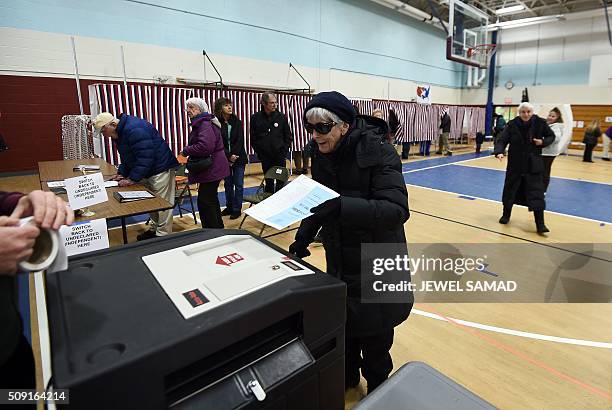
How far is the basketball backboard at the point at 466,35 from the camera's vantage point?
33.7 feet

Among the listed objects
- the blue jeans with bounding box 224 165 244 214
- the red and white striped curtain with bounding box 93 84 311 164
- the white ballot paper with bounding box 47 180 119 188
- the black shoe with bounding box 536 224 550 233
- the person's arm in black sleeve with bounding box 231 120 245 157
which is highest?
the red and white striped curtain with bounding box 93 84 311 164

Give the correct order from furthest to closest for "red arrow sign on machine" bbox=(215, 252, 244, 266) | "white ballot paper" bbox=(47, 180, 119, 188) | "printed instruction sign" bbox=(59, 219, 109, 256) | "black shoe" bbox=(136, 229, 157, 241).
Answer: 1. "black shoe" bbox=(136, 229, 157, 241)
2. "white ballot paper" bbox=(47, 180, 119, 188)
3. "printed instruction sign" bbox=(59, 219, 109, 256)
4. "red arrow sign on machine" bbox=(215, 252, 244, 266)

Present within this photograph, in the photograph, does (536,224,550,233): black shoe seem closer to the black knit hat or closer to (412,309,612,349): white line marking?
(412,309,612,349): white line marking

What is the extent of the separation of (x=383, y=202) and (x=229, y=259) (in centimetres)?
60

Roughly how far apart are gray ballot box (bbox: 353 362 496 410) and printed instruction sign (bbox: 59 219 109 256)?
1.40m

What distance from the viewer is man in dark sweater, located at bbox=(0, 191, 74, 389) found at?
604 millimetres

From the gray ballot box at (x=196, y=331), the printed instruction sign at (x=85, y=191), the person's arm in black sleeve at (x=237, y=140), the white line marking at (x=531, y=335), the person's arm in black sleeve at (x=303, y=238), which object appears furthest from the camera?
the person's arm in black sleeve at (x=237, y=140)

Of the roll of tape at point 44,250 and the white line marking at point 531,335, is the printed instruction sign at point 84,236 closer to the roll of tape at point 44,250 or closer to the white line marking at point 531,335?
the roll of tape at point 44,250

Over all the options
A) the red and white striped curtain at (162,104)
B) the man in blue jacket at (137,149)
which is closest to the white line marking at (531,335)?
the man in blue jacket at (137,149)

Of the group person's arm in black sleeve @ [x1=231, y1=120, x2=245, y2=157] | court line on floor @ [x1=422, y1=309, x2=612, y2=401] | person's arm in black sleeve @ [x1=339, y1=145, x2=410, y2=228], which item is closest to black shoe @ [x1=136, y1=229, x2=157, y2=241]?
person's arm in black sleeve @ [x1=231, y1=120, x2=245, y2=157]

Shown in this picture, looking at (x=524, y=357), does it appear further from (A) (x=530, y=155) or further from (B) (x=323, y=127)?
(A) (x=530, y=155)

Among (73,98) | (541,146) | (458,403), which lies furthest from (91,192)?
(73,98)

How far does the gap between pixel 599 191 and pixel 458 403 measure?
735 cm

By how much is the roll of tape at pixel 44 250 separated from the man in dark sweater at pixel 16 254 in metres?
0.01
